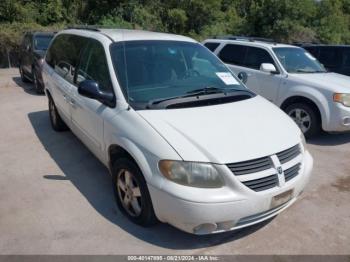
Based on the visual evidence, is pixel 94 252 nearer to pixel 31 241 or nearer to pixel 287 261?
pixel 31 241

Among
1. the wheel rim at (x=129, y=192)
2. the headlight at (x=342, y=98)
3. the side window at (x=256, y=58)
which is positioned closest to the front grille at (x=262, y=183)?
the wheel rim at (x=129, y=192)

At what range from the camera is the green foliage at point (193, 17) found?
19.8m

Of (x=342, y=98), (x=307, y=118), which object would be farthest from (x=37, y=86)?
(x=342, y=98)

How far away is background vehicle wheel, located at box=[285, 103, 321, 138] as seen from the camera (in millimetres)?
6238

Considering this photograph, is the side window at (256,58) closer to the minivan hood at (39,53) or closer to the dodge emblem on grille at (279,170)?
the dodge emblem on grille at (279,170)

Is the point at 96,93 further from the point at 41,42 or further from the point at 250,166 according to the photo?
the point at 41,42

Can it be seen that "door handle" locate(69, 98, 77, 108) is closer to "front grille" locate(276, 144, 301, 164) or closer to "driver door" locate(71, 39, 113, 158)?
"driver door" locate(71, 39, 113, 158)

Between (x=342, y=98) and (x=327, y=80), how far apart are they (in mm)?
577

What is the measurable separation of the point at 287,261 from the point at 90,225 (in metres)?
1.85

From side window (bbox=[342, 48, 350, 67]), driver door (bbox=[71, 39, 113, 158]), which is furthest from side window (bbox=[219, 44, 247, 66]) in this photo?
driver door (bbox=[71, 39, 113, 158])

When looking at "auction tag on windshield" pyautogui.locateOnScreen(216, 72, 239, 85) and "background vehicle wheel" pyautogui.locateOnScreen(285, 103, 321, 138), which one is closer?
"auction tag on windshield" pyautogui.locateOnScreen(216, 72, 239, 85)

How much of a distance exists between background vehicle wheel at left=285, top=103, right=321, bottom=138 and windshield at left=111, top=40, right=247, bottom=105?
2509mm

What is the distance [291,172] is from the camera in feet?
10.7

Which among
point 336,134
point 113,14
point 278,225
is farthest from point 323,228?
point 113,14
